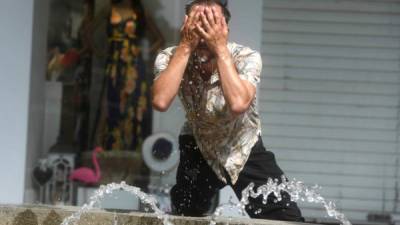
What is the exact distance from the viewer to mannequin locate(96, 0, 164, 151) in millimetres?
6469

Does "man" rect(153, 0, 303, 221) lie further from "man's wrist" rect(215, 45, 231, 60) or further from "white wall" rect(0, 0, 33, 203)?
"white wall" rect(0, 0, 33, 203)

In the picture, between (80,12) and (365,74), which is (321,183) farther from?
(80,12)

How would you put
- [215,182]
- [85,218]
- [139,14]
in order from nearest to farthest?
[85,218]
[215,182]
[139,14]

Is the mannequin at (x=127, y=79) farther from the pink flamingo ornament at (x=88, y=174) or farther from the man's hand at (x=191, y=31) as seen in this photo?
the man's hand at (x=191, y=31)

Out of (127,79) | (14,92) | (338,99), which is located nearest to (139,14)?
(127,79)

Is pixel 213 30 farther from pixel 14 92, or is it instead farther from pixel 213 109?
pixel 14 92

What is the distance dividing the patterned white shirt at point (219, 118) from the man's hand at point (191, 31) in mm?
136

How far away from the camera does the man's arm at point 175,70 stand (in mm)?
2932

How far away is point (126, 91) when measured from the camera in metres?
6.50

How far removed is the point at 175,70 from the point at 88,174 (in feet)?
12.0

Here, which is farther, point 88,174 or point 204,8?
point 88,174

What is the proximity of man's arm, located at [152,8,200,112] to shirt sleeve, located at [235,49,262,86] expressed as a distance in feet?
0.67

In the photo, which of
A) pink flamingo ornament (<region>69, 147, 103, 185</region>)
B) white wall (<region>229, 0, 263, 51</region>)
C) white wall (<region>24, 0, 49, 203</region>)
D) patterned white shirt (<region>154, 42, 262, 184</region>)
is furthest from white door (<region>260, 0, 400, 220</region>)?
patterned white shirt (<region>154, 42, 262, 184</region>)

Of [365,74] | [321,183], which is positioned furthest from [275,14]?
[321,183]
